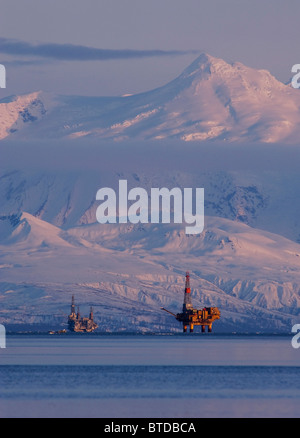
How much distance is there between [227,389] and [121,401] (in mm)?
21100

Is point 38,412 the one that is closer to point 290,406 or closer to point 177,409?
point 177,409

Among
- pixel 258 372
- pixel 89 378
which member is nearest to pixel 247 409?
pixel 89 378

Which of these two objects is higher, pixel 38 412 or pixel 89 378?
pixel 89 378

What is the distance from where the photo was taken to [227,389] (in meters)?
161
